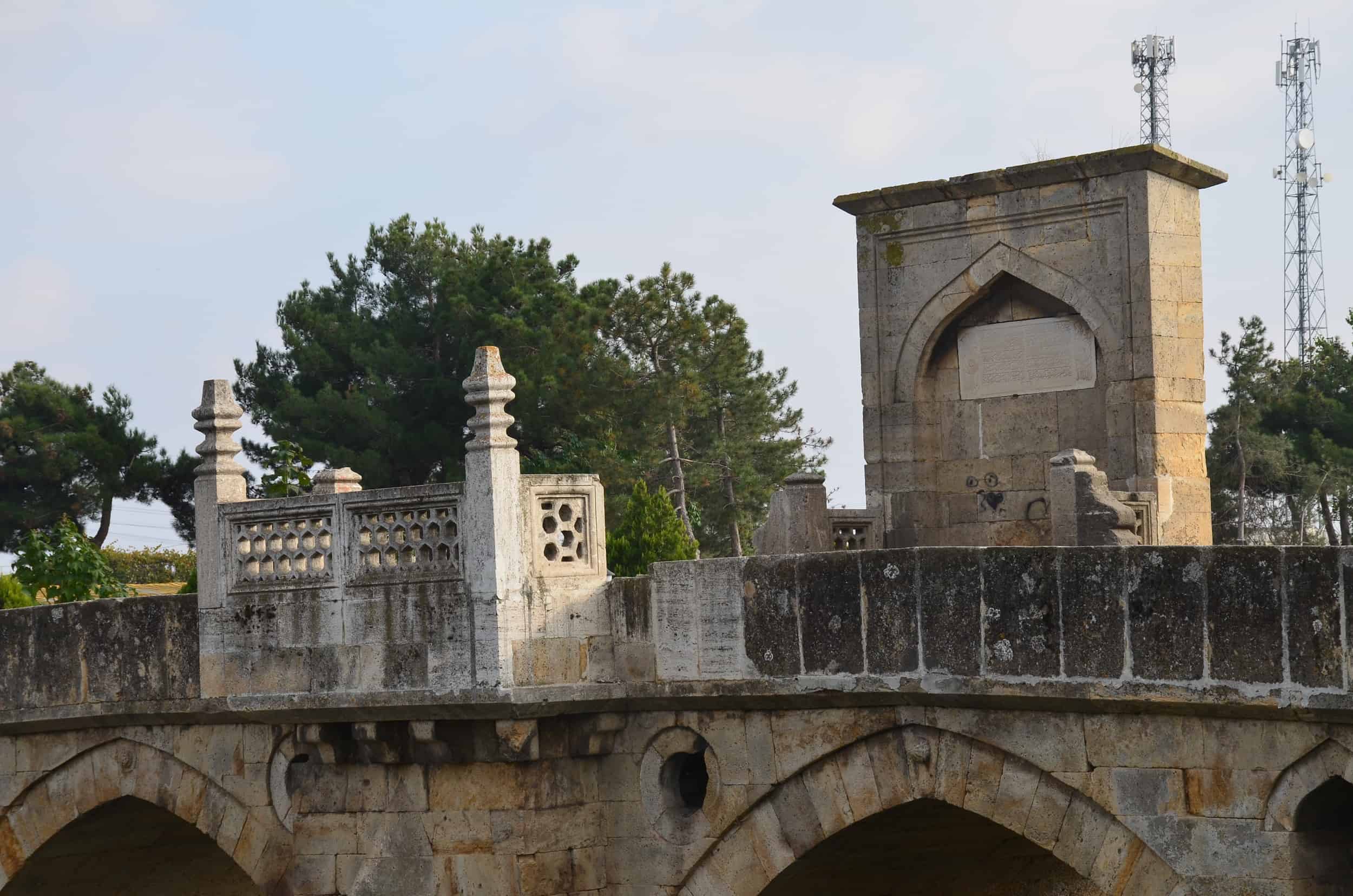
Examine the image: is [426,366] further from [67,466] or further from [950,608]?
[950,608]

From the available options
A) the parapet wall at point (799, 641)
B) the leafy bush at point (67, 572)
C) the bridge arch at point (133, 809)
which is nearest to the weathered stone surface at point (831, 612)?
the parapet wall at point (799, 641)

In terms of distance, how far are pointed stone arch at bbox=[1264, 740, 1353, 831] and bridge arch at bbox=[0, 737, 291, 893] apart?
19.2ft

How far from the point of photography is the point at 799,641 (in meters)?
9.74

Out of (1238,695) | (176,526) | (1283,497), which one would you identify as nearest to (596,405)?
(176,526)

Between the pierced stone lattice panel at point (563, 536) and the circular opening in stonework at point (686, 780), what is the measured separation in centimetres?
119

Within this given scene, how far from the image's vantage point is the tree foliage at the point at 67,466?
31.3 metres

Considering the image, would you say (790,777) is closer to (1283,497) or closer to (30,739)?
(30,739)

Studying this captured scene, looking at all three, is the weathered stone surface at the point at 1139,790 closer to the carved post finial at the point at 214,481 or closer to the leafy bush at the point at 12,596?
the carved post finial at the point at 214,481

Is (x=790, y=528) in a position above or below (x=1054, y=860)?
above

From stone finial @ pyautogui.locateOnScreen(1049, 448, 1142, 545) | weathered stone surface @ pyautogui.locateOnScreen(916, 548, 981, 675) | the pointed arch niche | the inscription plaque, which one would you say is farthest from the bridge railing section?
the inscription plaque

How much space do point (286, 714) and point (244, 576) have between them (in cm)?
86

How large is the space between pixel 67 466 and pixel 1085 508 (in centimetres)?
2342

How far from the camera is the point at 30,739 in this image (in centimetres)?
1309

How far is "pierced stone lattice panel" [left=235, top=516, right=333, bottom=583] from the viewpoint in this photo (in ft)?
35.7
